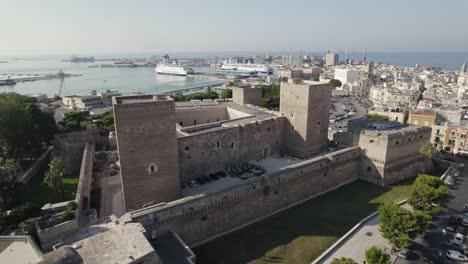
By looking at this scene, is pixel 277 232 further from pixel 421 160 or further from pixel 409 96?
pixel 409 96

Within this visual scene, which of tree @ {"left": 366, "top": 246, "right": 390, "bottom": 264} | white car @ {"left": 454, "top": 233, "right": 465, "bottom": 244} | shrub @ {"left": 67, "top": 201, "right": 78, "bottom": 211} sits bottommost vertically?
white car @ {"left": 454, "top": 233, "right": 465, "bottom": 244}

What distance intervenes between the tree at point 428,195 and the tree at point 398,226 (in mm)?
5282

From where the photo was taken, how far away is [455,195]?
102 ft

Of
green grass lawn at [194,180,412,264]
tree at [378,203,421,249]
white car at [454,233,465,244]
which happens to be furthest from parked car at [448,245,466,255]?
green grass lawn at [194,180,412,264]

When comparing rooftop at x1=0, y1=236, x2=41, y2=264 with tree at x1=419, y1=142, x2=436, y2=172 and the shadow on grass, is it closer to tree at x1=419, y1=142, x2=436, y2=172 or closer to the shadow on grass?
the shadow on grass

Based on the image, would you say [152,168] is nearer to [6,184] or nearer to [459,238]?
[6,184]

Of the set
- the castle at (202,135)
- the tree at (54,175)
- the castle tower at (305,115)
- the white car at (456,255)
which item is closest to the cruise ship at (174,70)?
the castle at (202,135)

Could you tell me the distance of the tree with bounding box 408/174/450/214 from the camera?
2500cm

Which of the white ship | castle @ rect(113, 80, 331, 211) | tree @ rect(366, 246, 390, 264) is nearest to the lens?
tree @ rect(366, 246, 390, 264)

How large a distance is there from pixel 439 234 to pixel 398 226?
21.7ft

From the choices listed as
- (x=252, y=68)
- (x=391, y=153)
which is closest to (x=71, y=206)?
(x=391, y=153)

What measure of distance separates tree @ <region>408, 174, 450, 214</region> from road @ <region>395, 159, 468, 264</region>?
1863 mm

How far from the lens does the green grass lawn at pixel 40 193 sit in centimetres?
2717

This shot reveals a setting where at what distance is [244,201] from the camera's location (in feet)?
84.2
